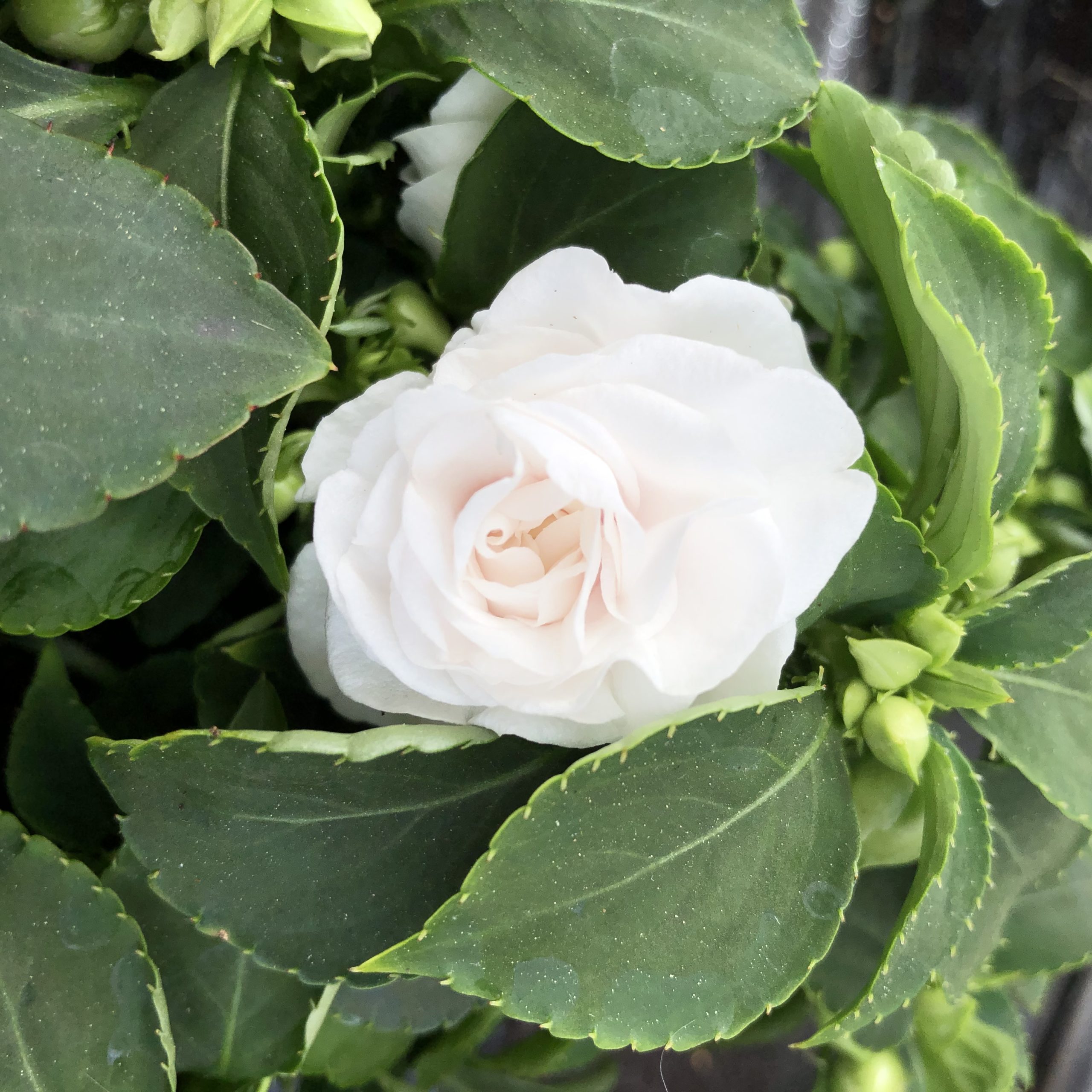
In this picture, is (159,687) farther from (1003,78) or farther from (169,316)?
(1003,78)

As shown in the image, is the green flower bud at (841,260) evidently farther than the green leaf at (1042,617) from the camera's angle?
Yes

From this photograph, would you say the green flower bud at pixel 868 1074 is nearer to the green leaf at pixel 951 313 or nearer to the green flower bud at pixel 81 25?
the green leaf at pixel 951 313

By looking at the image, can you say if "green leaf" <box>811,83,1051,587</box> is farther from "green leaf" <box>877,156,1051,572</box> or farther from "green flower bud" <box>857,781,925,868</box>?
"green flower bud" <box>857,781,925,868</box>

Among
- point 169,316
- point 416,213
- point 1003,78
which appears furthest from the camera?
point 1003,78

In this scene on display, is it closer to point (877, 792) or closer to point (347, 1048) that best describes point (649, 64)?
point (877, 792)

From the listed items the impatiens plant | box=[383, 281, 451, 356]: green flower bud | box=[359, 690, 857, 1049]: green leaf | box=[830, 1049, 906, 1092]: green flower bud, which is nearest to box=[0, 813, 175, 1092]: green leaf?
the impatiens plant

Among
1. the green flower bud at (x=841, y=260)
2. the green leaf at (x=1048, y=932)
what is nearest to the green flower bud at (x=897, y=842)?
the green leaf at (x=1048, y=932)

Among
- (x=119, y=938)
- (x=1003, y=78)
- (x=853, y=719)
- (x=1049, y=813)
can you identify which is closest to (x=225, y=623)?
(x=119, y=938)
